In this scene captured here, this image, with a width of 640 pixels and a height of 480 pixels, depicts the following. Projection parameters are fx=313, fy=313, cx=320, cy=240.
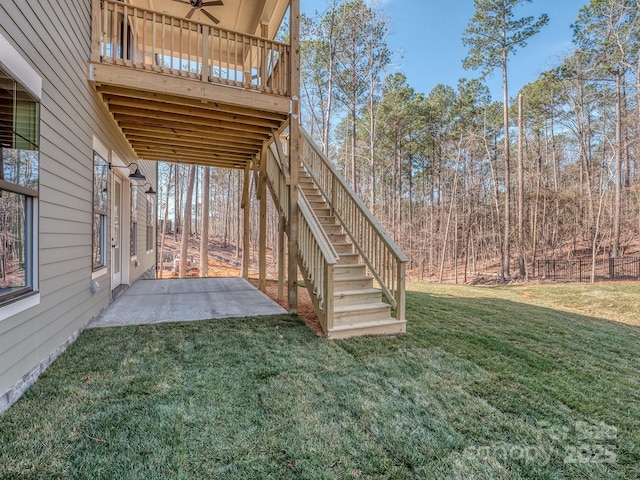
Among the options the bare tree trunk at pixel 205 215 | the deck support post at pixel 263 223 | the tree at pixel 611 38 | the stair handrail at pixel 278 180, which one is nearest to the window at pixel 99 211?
the stair handrail at pixel 278 180

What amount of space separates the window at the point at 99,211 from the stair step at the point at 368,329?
11.2 feet

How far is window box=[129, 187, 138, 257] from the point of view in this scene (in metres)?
7.16

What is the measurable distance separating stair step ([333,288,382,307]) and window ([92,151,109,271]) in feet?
11.0

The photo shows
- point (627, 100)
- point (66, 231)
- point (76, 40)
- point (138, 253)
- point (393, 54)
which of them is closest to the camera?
point (66, 231)

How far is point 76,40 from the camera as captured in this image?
3457mm

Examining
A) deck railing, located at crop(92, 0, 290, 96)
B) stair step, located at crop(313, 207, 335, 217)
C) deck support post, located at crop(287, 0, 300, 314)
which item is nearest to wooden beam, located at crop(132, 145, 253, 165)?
deck railing, located at crop(92, 0, 290, 96)

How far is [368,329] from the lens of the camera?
12.9ft

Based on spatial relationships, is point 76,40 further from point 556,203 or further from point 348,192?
point 556,203

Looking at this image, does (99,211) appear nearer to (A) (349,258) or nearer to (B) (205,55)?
(B) (205,55)

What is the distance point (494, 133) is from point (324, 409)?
19.6 meters

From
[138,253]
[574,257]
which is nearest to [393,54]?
[138,253]

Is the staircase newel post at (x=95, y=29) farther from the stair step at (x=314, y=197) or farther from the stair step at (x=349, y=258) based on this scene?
the stair step at (x=349, y=258)

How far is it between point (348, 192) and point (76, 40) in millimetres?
3776

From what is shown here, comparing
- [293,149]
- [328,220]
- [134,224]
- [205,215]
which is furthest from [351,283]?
[205,215]
